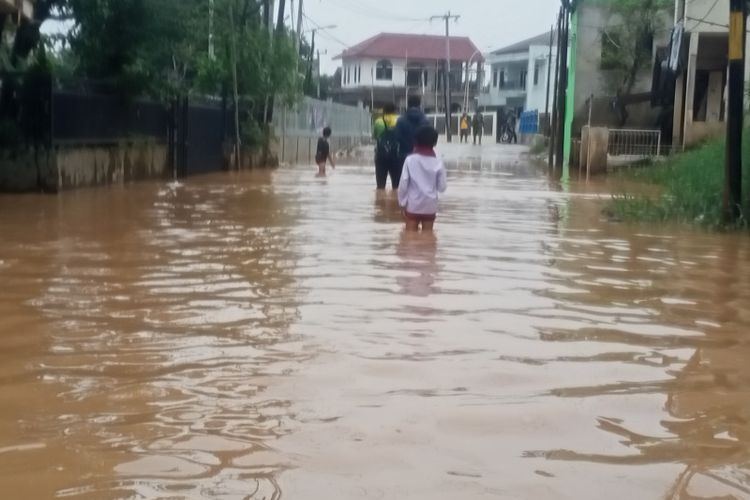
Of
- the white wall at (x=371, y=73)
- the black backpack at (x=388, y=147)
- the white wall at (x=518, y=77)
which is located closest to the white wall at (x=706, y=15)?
the black backpack at (x=388, y=147)

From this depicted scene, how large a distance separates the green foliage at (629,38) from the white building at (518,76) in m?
42.6

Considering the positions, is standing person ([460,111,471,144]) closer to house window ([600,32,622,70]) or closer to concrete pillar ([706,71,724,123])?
house window ([600,32,622,70])

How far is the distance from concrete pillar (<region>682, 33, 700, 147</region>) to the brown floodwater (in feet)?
53.5

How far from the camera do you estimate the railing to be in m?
30.6

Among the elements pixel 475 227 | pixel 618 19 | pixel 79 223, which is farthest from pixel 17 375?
pixel 618 19

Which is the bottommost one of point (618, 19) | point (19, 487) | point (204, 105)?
point (19, 487)

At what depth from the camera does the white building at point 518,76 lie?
80.6 metres

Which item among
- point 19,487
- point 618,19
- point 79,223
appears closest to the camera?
point 19,487

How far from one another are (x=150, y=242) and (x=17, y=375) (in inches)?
224

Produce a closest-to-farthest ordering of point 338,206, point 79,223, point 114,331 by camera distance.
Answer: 1. point 114,331
2. point 79,223
3. point 338,206

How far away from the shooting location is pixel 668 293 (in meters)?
8.45

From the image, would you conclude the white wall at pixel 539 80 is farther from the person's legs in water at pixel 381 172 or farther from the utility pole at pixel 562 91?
the person's legs in water at pixel 381 172

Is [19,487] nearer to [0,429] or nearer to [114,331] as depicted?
[0,429]

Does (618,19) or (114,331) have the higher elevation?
(618,19)
